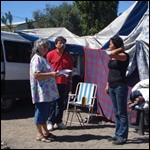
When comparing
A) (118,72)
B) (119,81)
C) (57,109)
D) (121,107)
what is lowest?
(57,109)

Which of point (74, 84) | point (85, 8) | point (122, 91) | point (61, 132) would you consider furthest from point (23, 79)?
point (85, 8)

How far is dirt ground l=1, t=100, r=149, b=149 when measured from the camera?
512cm

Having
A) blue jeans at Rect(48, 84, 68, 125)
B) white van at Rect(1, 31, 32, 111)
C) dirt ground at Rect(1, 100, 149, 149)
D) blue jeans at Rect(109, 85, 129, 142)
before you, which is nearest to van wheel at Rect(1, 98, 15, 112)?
white van at Rect(1, 31, 32, 111)

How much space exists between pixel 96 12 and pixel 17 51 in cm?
1061

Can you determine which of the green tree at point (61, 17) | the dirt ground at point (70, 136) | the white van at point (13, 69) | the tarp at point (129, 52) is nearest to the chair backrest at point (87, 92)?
the tarp at point (129, 52)

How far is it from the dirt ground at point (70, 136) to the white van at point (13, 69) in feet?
1.73

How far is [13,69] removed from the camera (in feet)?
25.7

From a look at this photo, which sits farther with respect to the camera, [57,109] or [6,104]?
[6,104]

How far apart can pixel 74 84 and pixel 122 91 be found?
3850 mm

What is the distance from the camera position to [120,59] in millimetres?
5066

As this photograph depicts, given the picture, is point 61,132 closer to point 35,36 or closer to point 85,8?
point 35,36

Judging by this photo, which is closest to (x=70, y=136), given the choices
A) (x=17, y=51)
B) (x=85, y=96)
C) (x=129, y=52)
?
(x=85, y=96)

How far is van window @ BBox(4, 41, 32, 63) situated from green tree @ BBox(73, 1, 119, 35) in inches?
379

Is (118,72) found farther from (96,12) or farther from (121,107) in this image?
(96,12)
